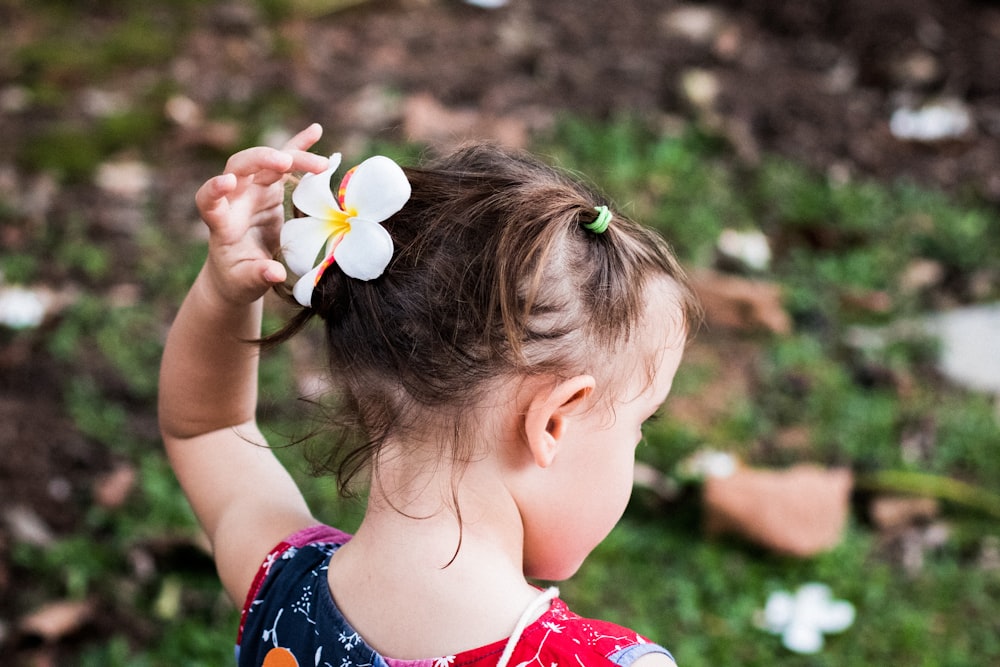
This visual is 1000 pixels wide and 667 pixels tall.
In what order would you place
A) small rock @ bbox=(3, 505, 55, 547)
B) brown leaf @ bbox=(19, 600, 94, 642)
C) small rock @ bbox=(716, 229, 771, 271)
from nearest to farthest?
brown leaf @ bbox=(19, 600, 94, 642) < small rock @ bbox=(3, 505, 55, 547) < small rock @ bbox=(716, 229, 771, 271)

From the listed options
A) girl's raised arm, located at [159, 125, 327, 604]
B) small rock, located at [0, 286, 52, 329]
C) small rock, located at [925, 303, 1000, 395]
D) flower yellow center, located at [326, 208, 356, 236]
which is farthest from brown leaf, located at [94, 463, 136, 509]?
small rock, located at [925, 303, 1000, 395]

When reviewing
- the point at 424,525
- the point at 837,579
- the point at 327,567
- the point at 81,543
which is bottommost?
the point at 837,579

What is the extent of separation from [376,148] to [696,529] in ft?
5.56

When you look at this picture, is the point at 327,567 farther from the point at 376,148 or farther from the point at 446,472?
the point at 376,148

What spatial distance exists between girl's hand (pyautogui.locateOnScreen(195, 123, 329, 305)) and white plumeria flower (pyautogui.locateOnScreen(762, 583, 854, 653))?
144 centimetres

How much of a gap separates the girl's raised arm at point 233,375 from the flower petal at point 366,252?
0.35 feet

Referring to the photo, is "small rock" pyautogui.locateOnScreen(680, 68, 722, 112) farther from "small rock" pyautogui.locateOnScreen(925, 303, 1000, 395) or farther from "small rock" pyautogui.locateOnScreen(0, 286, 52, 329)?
"small rock" pyautogui.locateOnScreen(0, 286, 52, 329)

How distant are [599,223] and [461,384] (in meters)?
0.23

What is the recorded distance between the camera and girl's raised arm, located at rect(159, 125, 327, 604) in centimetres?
133

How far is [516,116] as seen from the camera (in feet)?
12.9

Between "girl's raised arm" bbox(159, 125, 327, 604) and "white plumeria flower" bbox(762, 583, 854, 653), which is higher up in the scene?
"girl's raised arm" bbox(159, 125, 327, 604)

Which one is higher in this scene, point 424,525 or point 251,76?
point 424,525

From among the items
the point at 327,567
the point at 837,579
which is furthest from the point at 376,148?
the point at 327,567

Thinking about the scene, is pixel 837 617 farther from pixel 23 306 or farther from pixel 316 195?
pixel 23 306
